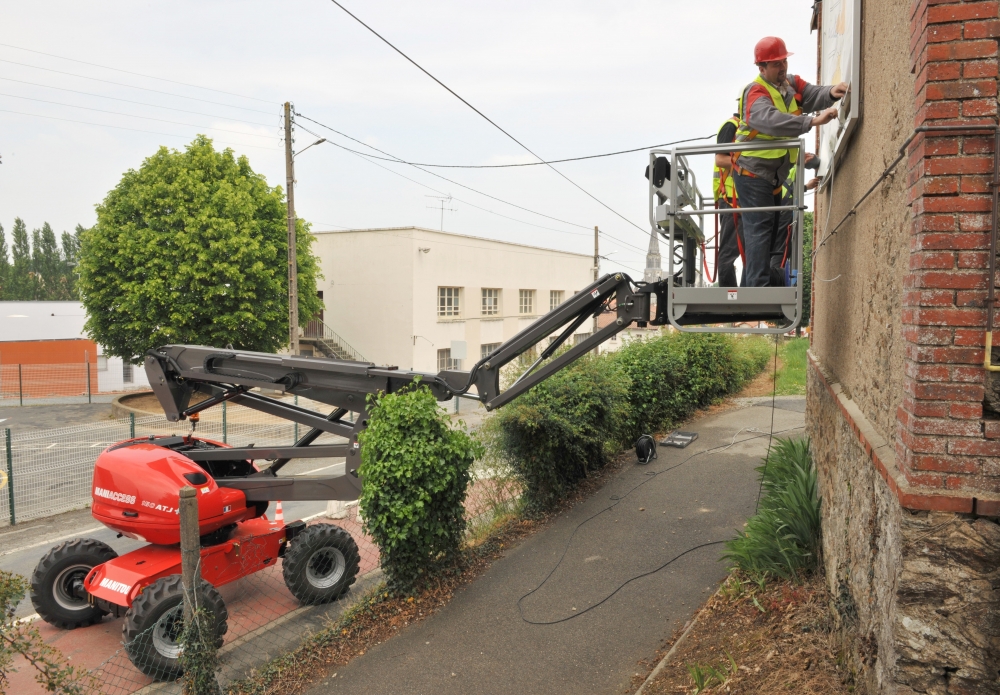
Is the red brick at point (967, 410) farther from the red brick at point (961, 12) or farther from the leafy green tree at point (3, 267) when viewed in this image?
the leafy green tree at point (3, 267)

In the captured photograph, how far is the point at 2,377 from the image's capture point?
3075cm

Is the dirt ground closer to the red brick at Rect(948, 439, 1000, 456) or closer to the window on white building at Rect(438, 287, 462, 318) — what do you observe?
the red brick at Rect(948, 439, 1000, 456)

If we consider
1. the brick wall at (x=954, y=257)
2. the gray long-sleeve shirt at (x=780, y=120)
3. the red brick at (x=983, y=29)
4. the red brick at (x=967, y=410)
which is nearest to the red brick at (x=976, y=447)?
the brick wall at (x=954, y=257)

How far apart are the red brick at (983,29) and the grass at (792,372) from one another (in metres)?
15.4

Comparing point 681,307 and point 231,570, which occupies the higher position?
point 681,307

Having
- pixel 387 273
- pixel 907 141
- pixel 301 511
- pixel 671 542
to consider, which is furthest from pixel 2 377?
pixel 907 141

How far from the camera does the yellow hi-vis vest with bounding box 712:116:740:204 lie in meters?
5.86

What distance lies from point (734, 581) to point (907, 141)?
404cm

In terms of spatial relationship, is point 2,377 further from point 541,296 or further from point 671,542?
point 671,542

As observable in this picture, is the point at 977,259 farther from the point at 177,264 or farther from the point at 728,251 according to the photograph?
the point at 177,264

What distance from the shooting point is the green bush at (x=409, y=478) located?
6.68 metres

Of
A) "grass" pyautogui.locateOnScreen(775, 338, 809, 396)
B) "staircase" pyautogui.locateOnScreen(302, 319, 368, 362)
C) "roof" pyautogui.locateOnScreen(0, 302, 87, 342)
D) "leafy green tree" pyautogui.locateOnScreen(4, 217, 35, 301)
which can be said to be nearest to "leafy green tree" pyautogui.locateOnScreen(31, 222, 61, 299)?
"leafy green tree" pyautogui.locateOnScreen(4, 217, 35, 301)

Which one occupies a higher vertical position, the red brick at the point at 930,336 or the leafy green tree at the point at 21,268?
the leafy green tree at the point at 21,268

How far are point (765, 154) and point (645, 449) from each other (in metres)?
6.47
